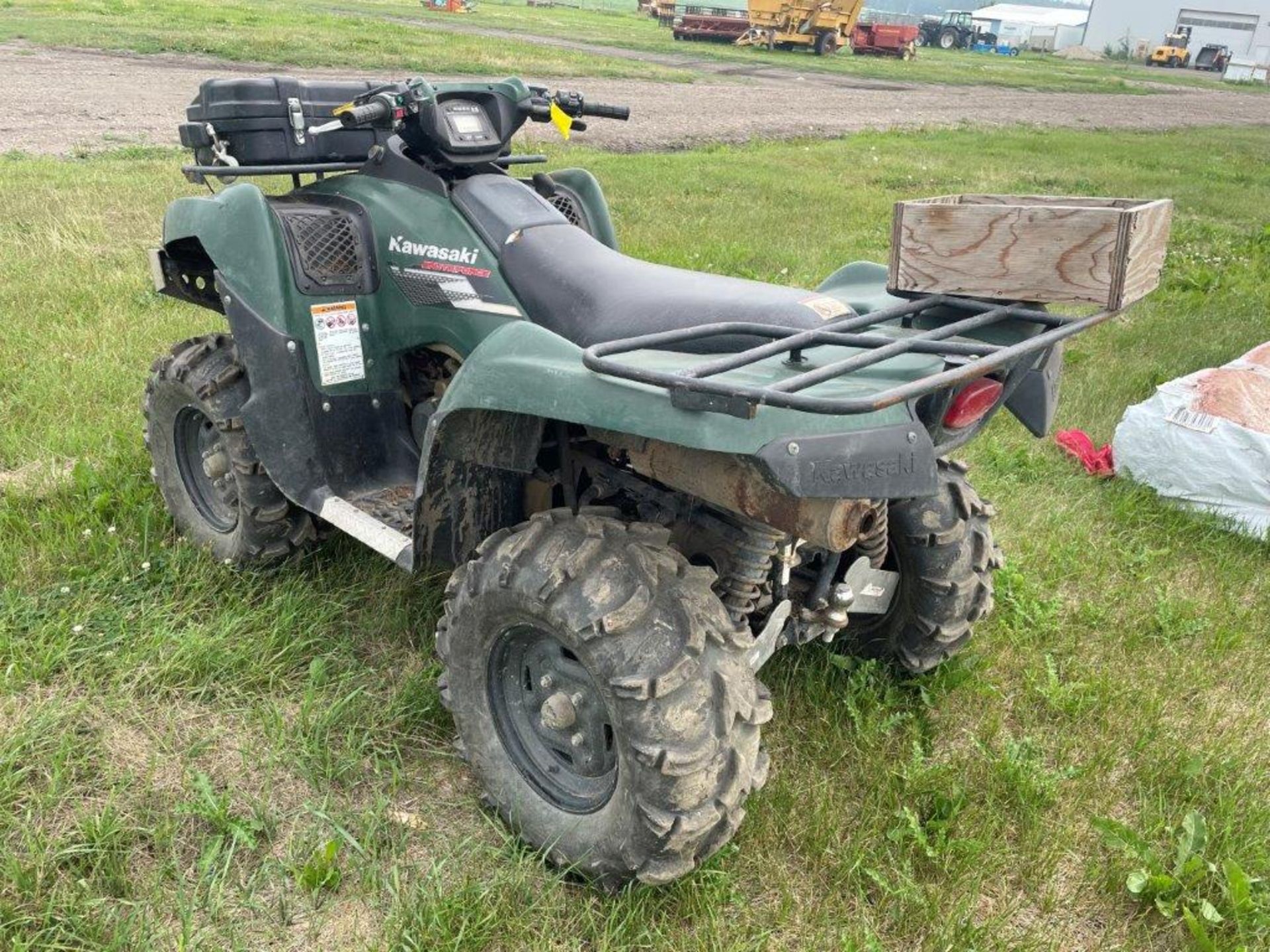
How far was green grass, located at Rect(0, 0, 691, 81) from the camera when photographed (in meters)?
19.2

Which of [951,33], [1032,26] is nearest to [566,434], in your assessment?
[951,33]

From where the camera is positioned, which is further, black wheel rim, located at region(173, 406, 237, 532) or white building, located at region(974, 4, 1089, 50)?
white building, located at region(974, 4, 1089, 50)

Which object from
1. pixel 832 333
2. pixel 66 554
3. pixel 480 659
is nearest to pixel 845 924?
pixel 480 659

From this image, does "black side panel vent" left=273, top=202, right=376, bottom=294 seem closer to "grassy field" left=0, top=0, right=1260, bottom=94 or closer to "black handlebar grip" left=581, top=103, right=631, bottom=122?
"black handlebar grip" left=581, top=103, right=631, bottom=122

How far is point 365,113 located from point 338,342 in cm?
69

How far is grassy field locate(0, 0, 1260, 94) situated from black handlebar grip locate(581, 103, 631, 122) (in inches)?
635

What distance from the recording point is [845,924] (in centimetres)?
238

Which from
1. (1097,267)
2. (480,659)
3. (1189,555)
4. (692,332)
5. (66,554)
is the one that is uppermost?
(1097,267)

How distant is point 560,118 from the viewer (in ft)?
11.7

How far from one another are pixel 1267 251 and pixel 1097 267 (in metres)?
9.17

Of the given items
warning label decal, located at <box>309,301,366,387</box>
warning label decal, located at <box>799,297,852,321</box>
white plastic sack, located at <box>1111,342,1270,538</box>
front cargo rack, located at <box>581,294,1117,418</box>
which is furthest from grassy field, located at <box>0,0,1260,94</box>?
front cargo rack, located at <box>581,294,1117,418</box>

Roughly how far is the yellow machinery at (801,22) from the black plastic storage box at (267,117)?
35183 millimetres

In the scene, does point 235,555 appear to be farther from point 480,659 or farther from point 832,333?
point 832,333

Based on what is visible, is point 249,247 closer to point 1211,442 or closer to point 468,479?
point 468,479
